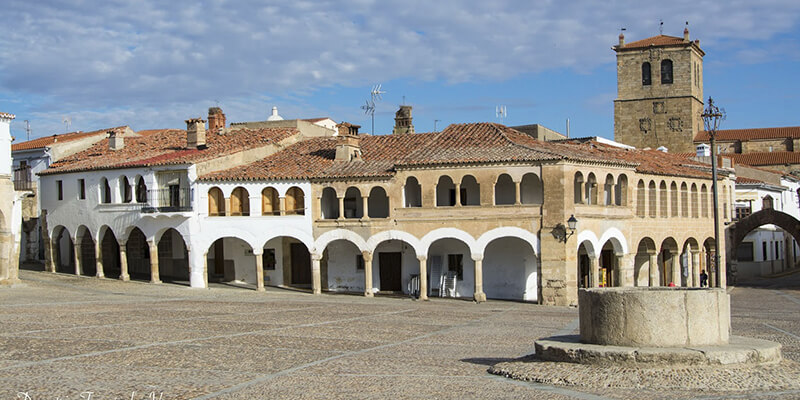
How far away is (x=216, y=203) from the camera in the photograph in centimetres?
3541

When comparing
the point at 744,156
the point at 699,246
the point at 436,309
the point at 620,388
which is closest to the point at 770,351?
the point at 620,388

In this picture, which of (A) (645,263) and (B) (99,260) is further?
(A) (645,263)

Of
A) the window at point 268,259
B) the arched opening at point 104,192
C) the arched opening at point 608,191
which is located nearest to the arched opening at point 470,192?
the arched opening at point 608,191

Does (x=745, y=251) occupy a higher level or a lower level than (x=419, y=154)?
lower

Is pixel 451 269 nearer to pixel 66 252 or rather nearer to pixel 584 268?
pixel 584 268

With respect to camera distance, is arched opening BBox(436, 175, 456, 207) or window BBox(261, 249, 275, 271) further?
window BBox(261, 249, 275, 271)

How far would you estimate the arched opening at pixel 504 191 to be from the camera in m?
34.0

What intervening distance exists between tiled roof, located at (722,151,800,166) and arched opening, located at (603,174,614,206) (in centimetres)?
3444

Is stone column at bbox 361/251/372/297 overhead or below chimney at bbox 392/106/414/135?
below

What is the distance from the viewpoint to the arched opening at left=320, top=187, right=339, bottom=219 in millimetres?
35531

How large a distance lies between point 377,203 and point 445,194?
2.72 metres

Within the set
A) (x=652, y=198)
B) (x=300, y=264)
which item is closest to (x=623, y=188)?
(x=652, y=198)

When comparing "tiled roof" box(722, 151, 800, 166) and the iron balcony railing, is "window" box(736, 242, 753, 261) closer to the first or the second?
"tiled roof" box(722, 151, 800, 166)

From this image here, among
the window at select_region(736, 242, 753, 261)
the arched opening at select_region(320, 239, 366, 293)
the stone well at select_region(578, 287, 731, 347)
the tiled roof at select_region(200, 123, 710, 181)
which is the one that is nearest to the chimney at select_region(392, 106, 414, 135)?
the tiled roof at select_region(200, 123, 710, 181)
